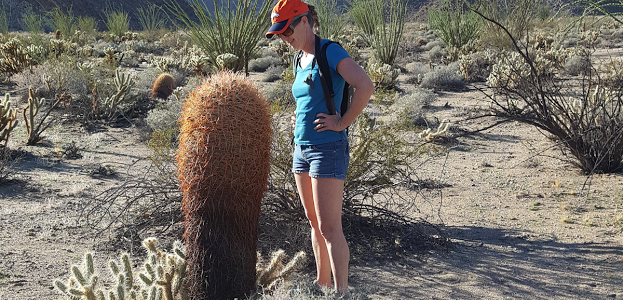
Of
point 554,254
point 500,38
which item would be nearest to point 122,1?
point 500,38

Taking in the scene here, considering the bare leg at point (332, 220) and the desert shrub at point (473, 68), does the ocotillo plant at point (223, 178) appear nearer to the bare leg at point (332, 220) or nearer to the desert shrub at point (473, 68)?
the bare leg at point (332, 220)

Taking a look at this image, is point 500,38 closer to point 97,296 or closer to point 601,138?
point 601,138

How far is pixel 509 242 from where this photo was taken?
487cm

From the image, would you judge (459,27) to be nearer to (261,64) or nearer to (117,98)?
(261,64)

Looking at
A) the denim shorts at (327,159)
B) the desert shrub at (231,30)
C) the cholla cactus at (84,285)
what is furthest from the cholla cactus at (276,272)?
the desert shrub at (231,30)

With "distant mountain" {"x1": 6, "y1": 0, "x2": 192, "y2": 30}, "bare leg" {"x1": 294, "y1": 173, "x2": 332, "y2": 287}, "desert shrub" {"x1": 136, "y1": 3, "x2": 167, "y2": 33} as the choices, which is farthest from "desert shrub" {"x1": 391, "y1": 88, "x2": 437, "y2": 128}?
"distant mountain" {"x1": 6, "y1": 0, "x2": 192, "y2": 30}

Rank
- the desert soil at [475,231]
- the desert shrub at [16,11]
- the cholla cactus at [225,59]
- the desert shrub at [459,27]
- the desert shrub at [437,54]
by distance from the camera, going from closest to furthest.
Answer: the desert soil at [475,231], the cholla cactus at [225,59], the desert shrub at [459,27], the desert shrub at [437,54], the desert shrub at [16,11]

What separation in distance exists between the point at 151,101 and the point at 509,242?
832 cm

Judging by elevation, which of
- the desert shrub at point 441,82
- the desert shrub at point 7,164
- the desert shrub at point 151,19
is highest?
the desert shrub at point 151,19

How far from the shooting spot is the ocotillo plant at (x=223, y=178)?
10.5 feet

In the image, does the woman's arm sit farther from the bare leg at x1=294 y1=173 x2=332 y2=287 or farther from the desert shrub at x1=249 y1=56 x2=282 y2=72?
the desert shrub at x1=249 y1=56 x2=282 y2=72

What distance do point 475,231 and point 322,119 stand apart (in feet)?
8.86

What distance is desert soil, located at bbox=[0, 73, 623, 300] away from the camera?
407 centimetres

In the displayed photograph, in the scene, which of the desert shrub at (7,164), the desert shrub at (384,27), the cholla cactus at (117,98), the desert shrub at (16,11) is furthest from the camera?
the desert shrub at (16,11)
